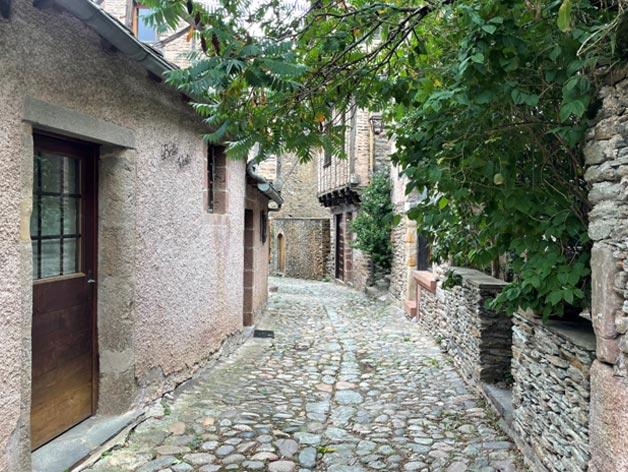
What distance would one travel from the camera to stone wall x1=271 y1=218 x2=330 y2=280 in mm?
18828

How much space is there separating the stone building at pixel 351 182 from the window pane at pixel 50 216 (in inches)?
337

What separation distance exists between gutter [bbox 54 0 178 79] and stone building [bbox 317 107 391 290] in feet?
26.5

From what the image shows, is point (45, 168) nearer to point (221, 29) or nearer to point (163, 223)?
point (163, 223)

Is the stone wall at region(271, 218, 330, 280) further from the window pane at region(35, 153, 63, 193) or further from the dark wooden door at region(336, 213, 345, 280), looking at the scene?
the window pane at region(35, 153, 63, 193)

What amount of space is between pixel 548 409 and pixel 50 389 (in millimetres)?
2908

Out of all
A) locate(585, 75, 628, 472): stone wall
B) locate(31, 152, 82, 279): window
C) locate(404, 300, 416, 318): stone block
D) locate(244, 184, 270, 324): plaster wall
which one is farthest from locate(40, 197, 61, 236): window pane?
locate(404, 300, 416, 318): stone block

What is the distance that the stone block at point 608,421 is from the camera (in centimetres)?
202

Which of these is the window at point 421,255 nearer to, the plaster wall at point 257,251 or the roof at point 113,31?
the plaster wall at point 257,251

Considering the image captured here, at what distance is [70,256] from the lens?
3.23 metres

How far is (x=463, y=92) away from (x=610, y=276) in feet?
3.27

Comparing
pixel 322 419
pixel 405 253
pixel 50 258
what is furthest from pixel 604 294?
pixel 405 253

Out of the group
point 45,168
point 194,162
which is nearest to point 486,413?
point 194,162

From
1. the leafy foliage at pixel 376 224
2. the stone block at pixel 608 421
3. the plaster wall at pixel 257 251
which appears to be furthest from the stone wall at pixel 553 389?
the leafy foliage at pixel 376 224

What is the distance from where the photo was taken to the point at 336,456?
10.7 feet
